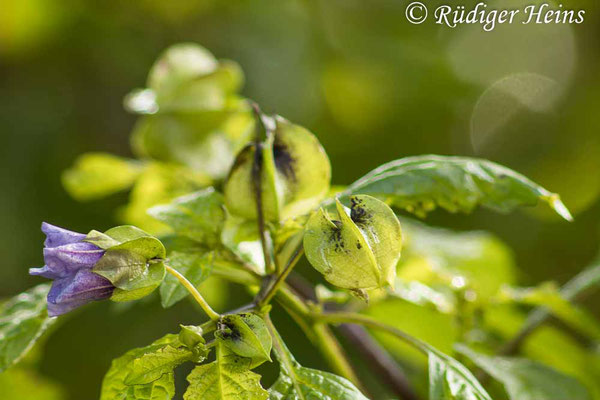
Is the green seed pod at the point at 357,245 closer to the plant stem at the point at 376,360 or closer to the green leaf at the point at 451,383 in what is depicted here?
the green leaf at the point at 451,383

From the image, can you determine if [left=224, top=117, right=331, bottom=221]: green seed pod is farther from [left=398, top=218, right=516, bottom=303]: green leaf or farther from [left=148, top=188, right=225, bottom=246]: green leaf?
[left=398, top=218, right=516, bottom=303]: green leaf

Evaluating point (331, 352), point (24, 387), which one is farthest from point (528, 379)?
point (24, 387)

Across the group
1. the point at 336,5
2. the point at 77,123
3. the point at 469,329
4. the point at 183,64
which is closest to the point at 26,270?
the point at 77,123

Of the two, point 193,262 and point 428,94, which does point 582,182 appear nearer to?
point 428,94

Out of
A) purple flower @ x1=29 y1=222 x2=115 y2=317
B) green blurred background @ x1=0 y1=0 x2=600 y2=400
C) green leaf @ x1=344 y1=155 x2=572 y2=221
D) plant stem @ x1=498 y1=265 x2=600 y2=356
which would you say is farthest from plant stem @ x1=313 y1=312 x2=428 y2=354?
green blurred background @ x1=0 y1=0 x2=600 y2=400

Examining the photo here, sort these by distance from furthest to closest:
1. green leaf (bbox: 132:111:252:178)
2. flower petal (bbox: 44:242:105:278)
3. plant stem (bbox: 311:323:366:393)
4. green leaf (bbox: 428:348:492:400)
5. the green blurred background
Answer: the green blurred background < green leaf (bbox: 132:111:252:178) < plant stem (bbox: 311:323:366:393) < green leaf (bbox: 428:348:492:400) < flower petal (bbox: 44:242:105:278)

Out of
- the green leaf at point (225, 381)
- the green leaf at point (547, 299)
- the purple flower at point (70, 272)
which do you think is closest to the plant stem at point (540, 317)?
the green leaf at point (547, 299)
